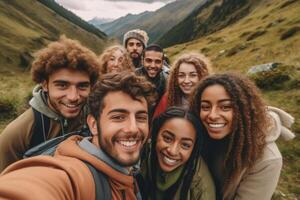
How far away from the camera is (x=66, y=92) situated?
4.32 metres

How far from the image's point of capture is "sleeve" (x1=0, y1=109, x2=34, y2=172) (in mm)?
4000

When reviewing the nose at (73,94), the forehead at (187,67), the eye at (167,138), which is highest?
the forehead at (187,67)

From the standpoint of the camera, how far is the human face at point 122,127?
3234 millimetres

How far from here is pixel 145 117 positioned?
3.52m

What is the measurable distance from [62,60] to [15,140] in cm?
119

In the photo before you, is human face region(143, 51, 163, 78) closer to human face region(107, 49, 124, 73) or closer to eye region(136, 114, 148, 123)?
human face region(107, 49, 124, 73)

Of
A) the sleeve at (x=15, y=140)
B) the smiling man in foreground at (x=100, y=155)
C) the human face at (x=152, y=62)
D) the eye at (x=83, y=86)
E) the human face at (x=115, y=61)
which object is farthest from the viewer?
the human face at (x=152, y=62)

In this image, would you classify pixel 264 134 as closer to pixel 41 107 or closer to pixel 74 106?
pixel 74 106

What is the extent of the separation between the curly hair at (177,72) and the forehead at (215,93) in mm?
2254

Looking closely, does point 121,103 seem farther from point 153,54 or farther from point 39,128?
point 153,54

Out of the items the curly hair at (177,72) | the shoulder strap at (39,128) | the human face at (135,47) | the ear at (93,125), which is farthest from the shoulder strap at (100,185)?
the human face at (135,47)

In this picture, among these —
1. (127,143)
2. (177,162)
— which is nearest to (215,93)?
(177,162)

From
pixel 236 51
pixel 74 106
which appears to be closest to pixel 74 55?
pixel 74 106

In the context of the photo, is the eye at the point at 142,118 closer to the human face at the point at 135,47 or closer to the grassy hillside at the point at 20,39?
the human face at the point at 135,47
